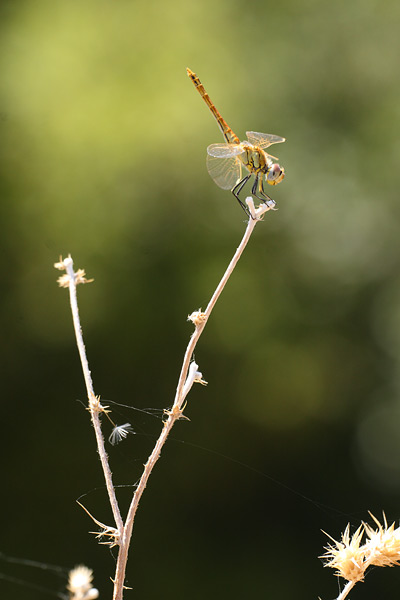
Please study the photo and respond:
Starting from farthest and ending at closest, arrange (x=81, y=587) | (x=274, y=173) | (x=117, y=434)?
(x=274, y=173)
(x=117, y=434)
(x=81, y=587)

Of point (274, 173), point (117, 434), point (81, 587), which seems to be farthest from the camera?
point (274, 173)

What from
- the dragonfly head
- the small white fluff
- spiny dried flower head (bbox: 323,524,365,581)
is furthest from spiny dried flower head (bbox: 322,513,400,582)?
the dragonfly head

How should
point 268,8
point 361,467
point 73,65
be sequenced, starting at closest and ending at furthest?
point 361,467 < point 73,65 < point 268,8

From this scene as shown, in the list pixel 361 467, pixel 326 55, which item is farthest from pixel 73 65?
pixel 361 467

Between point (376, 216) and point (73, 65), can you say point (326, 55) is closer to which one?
point (376, 216)

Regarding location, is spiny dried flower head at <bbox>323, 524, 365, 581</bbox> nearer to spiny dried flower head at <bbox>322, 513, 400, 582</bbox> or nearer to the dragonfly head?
spiny dried flower head at <bbox>322, 513, 400, 582</bbox>

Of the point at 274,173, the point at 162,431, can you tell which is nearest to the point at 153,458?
the point at 162,431

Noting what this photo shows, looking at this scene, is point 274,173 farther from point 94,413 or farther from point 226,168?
point 94,413

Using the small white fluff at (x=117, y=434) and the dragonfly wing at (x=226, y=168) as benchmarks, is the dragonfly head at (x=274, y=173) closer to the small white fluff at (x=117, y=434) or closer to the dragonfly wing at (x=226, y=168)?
the dragonfly wing at (x=226, y=168)
